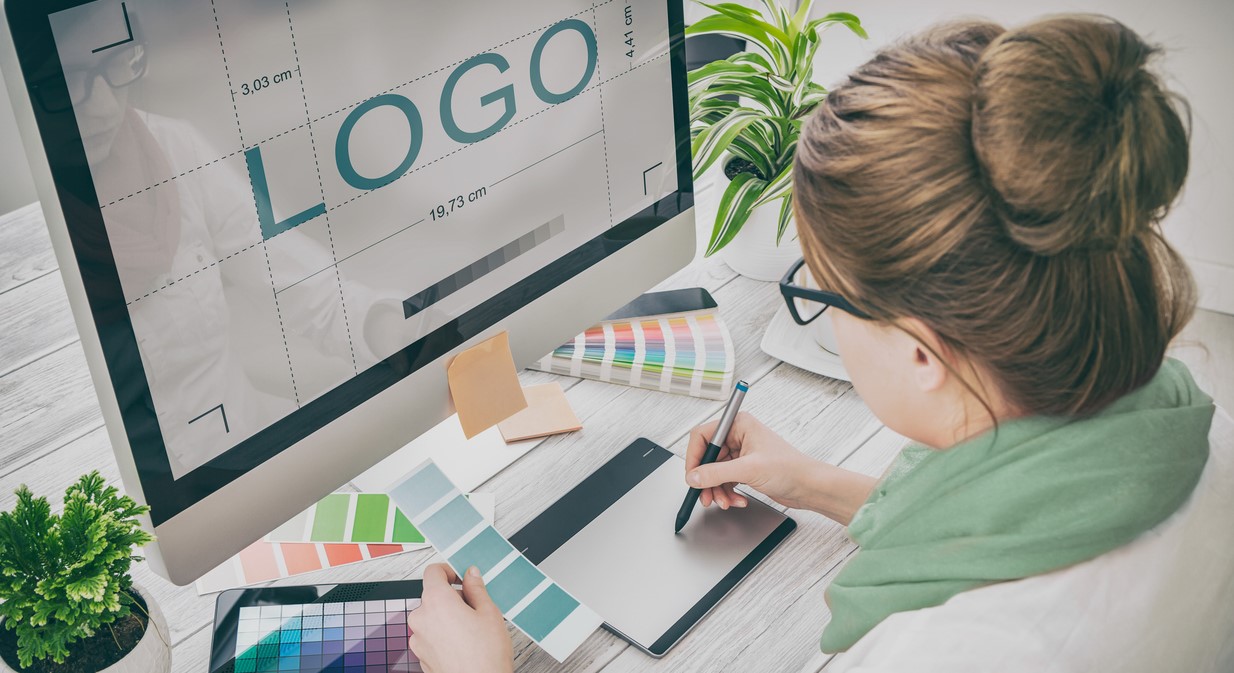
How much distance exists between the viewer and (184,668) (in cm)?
75

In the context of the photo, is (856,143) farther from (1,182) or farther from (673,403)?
(1,182)

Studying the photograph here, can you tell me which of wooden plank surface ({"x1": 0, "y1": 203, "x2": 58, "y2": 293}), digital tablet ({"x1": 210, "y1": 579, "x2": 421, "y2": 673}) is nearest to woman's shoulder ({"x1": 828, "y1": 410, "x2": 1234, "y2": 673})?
digital tablet ({"x1": 210, "y1": 579, "x2": 421, "y2": 673})

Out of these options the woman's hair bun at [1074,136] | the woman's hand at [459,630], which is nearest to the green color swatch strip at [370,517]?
the woman's hand at [459,630]

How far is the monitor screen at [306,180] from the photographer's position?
543 mm

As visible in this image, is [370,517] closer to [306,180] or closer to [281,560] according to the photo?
[281,560]

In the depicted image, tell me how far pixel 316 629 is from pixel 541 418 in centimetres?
31

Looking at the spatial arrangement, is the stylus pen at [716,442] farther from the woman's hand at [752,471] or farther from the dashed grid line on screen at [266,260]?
the dashed grid line on screen at [266,260]

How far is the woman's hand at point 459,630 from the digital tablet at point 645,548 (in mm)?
79

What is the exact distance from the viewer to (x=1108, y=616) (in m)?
0.54

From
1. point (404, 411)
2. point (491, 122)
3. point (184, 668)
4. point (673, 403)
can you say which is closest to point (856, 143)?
point (491, 122)

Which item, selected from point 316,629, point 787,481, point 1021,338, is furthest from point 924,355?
point 316,629

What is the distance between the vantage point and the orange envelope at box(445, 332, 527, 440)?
799 millimetres

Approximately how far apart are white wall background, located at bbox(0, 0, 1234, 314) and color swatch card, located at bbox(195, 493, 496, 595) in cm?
100

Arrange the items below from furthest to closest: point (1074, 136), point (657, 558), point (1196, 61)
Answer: point (1196, 61) < point (657, 558) < point (1074, 136)
